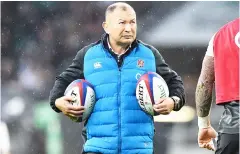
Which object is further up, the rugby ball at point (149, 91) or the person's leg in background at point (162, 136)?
the rugby ball at point (149, 91)

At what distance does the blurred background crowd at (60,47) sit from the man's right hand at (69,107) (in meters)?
3.46

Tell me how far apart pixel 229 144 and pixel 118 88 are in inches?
40.7

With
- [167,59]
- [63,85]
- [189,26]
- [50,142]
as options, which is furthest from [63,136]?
[63,85]

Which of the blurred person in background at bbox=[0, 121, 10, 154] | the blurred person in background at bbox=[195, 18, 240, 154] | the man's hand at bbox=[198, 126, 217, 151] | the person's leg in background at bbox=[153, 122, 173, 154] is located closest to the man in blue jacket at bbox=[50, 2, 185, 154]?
the man's hand at bbox=[198, 126, 217, 151]

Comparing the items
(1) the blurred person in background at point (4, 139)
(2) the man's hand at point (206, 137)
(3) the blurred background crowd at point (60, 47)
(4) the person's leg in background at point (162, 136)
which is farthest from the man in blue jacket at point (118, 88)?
(1) the blurred person in background at point (4, 139)

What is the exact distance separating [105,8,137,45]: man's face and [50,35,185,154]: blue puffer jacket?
0.09m

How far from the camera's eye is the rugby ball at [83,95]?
4.29 metres

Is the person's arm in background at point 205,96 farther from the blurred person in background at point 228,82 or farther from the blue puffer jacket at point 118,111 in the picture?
the blue puffer jacket at point 118,111

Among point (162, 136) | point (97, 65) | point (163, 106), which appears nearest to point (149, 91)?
point (163, 106)

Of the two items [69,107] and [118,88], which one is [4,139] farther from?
[118,88]

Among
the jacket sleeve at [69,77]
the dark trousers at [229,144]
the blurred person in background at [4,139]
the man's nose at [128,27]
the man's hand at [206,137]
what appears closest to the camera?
the dark trousers at [229,144]

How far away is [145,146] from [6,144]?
4.02 m

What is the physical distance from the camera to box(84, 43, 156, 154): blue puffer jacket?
13.9ft

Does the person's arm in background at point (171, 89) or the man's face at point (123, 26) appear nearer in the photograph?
the person's arm in background at point (171, 89)
